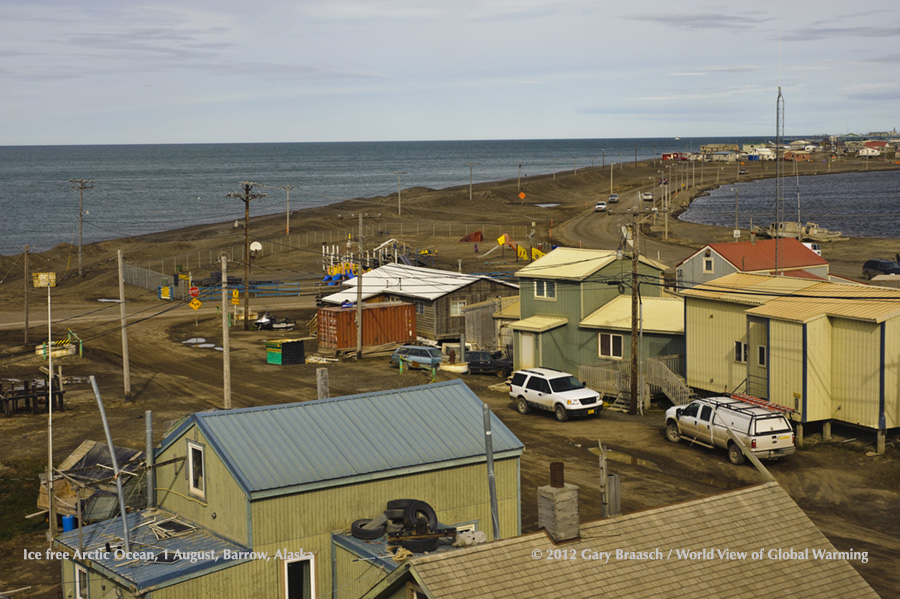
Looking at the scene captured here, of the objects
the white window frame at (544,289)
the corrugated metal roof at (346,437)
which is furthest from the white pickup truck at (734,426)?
the corrugated metal roof at (346,437)

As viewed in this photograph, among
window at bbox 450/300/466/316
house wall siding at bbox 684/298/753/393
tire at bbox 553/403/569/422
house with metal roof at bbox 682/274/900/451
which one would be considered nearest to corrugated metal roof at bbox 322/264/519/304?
window at bbox 450/300/466/316

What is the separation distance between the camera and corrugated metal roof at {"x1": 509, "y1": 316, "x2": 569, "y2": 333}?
4231cm

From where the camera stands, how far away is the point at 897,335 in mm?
30172

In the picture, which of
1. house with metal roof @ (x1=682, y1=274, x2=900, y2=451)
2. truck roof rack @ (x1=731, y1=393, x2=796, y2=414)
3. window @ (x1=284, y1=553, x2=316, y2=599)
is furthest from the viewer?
truck roof rack @ (x1=731, y1=393, x2=796, y2=414)

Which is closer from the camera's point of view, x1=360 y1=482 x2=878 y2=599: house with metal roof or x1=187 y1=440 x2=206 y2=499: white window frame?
x1=360 y1=482 x2=878 y2=599: house with metal roof

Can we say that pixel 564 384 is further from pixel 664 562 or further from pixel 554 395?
pixel 664 562

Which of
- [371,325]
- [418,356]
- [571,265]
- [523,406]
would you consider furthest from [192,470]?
[371,325]

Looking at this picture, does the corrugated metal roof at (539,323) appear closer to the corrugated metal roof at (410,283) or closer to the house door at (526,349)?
the house door at (526,349)

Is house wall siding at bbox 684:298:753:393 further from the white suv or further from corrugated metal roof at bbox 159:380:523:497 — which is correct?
corrugated metal roof at bbox 159:380:523:497

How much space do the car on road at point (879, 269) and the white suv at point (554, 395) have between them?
126ft

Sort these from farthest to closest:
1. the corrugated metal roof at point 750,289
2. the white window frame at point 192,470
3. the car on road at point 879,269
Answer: the car on road at point 879,269 < the corrugated metal roof at point 750,289 < the white window frame at point 192,470

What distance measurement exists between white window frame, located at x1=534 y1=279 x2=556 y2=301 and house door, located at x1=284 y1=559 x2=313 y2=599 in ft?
88.7

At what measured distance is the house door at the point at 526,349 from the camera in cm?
4300

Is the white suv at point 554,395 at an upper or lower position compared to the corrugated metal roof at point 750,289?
lower
